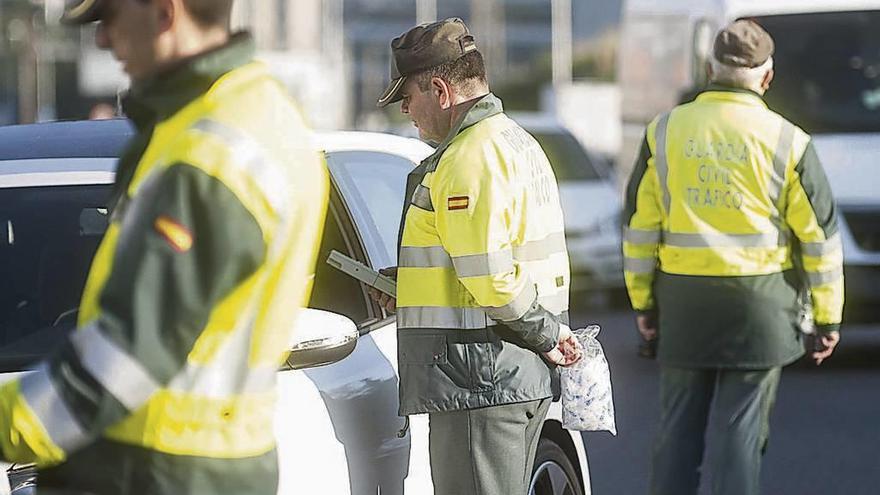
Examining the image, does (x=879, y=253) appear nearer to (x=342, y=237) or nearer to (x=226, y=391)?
(x=342, y=237)

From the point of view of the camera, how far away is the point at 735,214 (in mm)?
6000

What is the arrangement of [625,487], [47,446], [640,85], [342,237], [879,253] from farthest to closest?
[640,85] → [879,253] → [625,487] → [342,237] → [47,446]

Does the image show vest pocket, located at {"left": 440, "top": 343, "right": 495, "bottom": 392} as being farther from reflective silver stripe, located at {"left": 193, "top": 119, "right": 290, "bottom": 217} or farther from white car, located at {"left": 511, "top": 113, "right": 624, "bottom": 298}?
white car, located at {"left": 511, "top": 113, "right": 624, "bottom": 298}

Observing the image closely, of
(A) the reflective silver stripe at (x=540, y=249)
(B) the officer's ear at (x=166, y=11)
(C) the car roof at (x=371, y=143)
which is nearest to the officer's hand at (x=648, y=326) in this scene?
(C) the car roof at (x=371, y=143)

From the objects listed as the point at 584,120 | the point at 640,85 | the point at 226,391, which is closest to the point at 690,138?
the point at 226,391

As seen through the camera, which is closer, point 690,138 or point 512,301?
point 512,301

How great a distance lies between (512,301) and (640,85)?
13.4m

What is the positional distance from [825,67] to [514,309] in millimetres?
9280

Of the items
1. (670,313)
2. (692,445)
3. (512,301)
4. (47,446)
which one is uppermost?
(47,446)

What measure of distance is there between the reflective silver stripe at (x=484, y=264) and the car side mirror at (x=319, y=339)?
0.61 metres

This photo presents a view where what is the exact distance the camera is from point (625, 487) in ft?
27.6

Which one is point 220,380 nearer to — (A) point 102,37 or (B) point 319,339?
(A) point 102,37

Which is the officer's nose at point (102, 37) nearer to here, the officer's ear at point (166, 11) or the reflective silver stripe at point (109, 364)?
the officer's ear at point (166, 11)

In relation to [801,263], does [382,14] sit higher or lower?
lower
